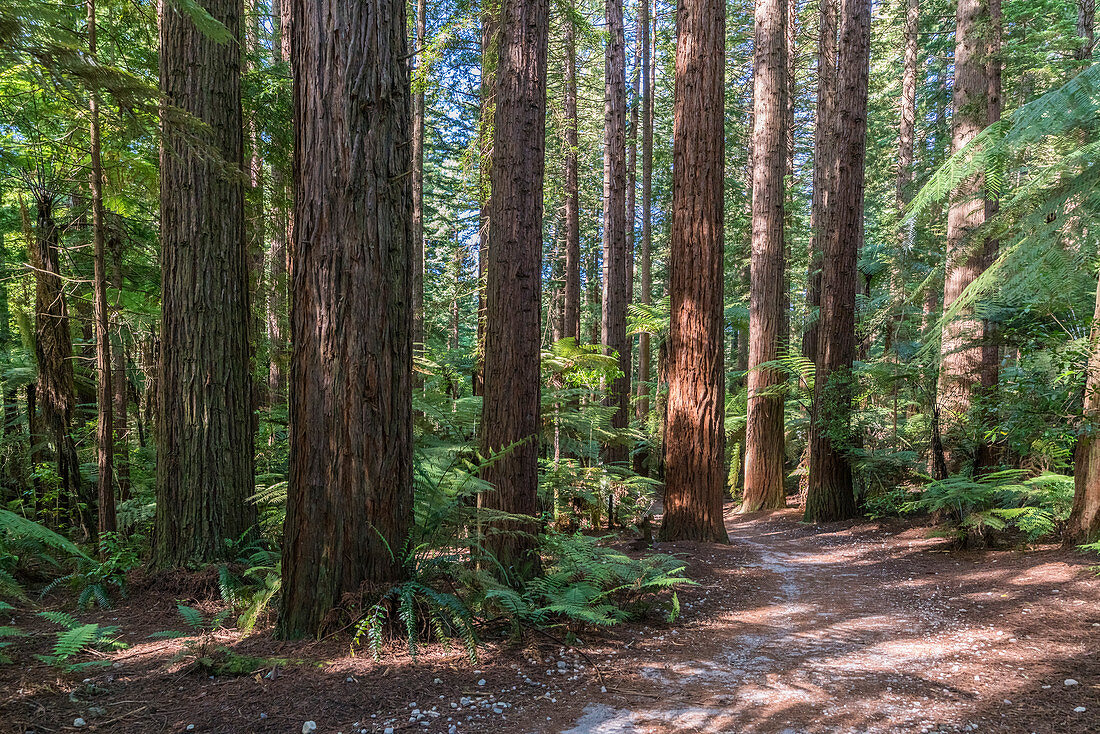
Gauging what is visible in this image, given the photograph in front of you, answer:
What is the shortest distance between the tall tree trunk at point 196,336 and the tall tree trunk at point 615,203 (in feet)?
31.2

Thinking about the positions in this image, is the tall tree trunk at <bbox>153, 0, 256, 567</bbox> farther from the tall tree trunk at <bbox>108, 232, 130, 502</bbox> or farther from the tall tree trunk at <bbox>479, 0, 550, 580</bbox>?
the tall tree trunk at <bbox>479, 0, 550, 580</bbox>

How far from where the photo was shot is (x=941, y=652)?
3789mm

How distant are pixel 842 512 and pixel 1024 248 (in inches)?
210

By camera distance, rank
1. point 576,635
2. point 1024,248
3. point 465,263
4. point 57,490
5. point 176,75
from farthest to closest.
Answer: point 465,263
point 57,490
point 1024,248
point 176,75
point 576,635

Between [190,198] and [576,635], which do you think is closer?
[576,635]

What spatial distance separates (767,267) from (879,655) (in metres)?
9.11

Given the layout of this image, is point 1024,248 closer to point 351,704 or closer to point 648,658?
point 648,658

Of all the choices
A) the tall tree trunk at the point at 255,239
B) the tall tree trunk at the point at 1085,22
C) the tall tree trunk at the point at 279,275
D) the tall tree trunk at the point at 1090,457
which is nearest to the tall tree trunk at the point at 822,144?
the tall tree trunk at the point at 1085,22

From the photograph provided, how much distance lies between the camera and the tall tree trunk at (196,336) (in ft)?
17.0

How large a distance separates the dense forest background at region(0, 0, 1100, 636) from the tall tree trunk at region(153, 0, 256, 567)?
25 millimetres

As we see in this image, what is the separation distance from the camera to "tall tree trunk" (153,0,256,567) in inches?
205

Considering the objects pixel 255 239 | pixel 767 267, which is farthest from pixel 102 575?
pixel 767 267

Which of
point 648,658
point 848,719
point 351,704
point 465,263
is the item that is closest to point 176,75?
point 351,704

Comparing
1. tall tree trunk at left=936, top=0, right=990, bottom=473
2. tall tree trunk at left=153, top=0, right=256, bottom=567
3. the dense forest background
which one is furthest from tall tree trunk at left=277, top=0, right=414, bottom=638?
tall tree trunk at left=936, top=0, right=990, bottom=473
